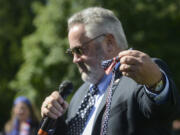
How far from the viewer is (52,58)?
1487cm

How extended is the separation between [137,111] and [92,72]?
77cm

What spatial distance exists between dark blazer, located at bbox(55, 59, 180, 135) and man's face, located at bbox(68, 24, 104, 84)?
406mm

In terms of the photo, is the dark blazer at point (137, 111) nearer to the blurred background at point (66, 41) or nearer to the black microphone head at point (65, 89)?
the black microphone head at point (65, 89)

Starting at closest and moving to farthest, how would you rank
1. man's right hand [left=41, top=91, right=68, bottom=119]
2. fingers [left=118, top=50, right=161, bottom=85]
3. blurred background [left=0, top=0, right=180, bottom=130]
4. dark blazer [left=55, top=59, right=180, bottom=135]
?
fingers [left=118, top=50, right=161, bottom=85] < dark blazer [left=55, top=59, right=180, bottom=135] < man's right hand [left=41, top=91, right=68, bottom=119] < blurred background [left=0, top=0, right=180, bottom=130]

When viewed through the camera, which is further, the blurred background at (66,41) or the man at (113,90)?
the blurred background at (66,41)

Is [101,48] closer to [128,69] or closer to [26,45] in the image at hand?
[128,69]

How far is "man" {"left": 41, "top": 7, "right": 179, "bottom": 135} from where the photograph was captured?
2035 mm

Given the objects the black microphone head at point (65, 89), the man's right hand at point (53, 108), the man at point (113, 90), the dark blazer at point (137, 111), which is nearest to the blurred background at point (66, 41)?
the black microphone head at point (65, 89)

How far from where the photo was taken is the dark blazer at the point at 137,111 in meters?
2.14

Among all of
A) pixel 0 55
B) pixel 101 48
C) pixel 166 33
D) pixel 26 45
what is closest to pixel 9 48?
pixel 0 55

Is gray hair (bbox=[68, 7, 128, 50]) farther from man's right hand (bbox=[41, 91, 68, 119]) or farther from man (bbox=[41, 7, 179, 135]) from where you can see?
man's right hand (bbox=[41, 91, 68, 119])

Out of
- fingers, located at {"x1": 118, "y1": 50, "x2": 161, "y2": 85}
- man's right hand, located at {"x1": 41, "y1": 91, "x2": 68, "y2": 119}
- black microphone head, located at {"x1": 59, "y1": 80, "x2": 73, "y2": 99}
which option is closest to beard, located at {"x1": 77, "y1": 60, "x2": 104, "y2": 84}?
black microphone head, located at {"x1": 59, "y1": 80, "x2": 73, "y2": 99}

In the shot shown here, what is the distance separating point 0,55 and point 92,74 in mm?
18615

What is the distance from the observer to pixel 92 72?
307 centimetres
